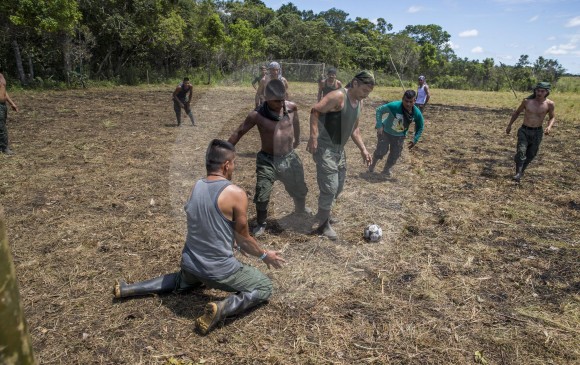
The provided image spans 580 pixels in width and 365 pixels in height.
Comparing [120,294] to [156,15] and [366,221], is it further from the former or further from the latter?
[156,15]

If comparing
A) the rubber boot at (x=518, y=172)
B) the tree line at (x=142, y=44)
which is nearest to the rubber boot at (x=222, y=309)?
the rubber boot at (x=518, y=172)

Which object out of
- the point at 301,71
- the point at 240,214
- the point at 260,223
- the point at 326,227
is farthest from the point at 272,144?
the point at 301,71

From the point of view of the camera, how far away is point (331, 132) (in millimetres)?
4953

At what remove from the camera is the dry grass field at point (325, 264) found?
10.3ft

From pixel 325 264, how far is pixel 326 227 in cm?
74

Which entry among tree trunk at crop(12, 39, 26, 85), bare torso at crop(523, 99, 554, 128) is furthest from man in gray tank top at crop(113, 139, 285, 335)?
tree trunk at crop(12, 39, 26, 85)

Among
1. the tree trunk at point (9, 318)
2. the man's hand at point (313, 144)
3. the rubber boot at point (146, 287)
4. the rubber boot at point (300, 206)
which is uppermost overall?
the tree trunk at point (9, 318)

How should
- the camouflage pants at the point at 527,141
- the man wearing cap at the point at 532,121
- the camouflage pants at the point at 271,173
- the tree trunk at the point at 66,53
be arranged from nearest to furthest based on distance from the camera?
the camouflage pants at the point at 271,173, the man wearing cap at the point at 532,121, the camouflage pants at the point at 527,141, the tree trunk at the point at 66,53

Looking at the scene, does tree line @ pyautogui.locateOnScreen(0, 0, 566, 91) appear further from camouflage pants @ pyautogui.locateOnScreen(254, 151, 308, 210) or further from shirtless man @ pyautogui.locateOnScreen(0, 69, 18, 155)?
camouflage pants @ pyautogui.locateOnScreen(254, 151, 308, 210)

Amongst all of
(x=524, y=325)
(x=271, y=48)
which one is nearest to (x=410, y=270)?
(x=524, y=325)

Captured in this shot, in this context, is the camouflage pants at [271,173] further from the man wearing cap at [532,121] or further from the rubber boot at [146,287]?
the man wearing cap at [532,121]

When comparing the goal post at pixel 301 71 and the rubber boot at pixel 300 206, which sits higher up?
the goal post at pixel 301 71

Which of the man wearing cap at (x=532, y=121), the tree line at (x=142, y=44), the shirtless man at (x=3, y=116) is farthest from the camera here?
the tree line at (x=142, y=44)

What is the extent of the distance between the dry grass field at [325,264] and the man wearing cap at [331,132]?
0.52 meters
